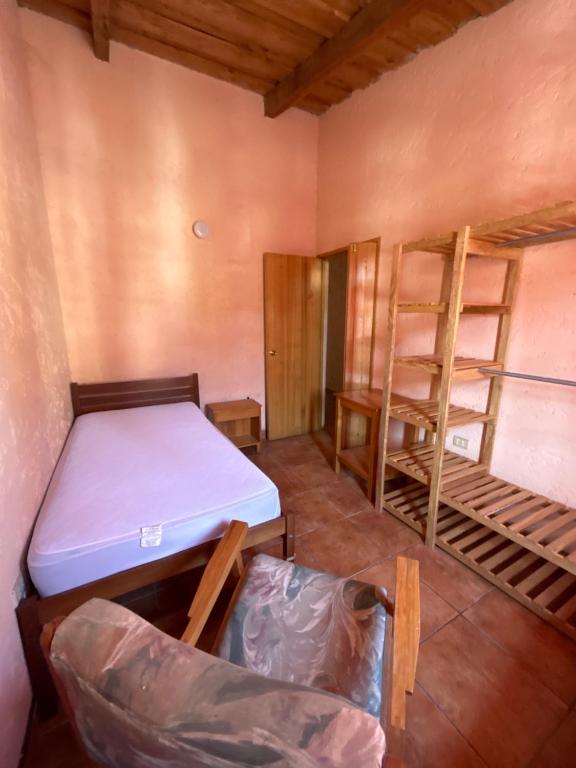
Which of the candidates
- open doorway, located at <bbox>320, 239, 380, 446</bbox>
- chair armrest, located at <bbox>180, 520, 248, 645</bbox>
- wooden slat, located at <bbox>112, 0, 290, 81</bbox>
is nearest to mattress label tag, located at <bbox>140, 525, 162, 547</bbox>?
chair armrest, located at <bbox>180, 520, 248, 645</bbox>

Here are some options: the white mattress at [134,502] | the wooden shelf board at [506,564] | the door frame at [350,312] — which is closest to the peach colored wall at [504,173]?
the door frame at [350,312]

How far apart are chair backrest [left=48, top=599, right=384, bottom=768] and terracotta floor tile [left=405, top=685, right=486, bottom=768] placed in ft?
3.42

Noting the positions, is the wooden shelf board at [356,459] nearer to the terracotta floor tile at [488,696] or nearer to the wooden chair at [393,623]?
the terracotta floor tile at [488,696]

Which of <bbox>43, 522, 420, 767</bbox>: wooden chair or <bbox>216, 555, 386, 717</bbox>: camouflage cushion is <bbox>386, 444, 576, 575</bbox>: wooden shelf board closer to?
<bbox>216, 555, 386, 717</bbox>: camouflage cushion

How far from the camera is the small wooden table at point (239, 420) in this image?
3167 millimetres

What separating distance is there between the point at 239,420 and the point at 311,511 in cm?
131

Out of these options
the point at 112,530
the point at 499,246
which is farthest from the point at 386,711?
the point at 499,246

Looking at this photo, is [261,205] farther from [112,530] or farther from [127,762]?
[127,762]

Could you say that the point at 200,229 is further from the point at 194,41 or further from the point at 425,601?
the point at 425,601

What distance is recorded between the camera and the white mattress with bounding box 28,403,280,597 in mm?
1230

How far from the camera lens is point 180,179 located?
9.63 feet

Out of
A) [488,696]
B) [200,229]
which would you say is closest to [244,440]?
[200,229]

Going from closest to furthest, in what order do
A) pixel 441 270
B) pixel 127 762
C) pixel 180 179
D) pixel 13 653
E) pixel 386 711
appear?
pixel 127 762 < pixel 386 711 < pixel 13 653 < pixel 441 270 < pixel 180 179

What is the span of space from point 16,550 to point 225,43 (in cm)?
344
